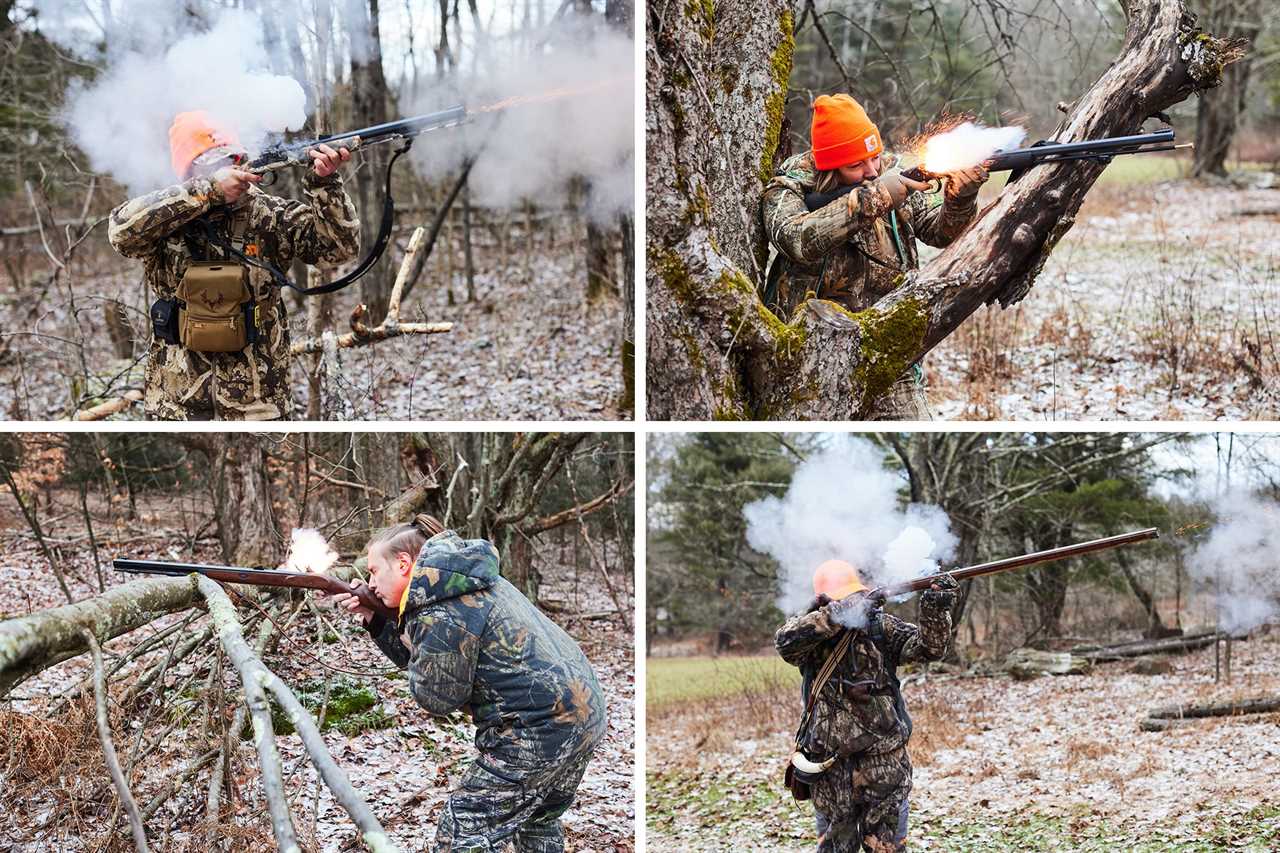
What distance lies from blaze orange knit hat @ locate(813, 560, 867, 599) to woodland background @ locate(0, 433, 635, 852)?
7.44ft

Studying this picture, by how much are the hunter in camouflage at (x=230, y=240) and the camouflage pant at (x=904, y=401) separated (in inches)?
115

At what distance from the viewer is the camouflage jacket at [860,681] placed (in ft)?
14.1

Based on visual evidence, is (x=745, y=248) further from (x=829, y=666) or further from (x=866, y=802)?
(x=866, y=802)

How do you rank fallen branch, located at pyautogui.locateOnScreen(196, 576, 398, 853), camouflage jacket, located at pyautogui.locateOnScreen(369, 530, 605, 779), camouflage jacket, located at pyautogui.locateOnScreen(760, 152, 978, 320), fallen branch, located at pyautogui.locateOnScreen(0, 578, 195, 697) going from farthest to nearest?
camouflage jacket, located at pyautogui.locateOnScreen(760, 152, 978, 320) → camouflage jacket, located at pyautogui.locateOnScreen(369, 530, 605, 779) → fallen branch, located at pyautogui.locateOnScreen(0, 578, 195, 697) → fallen branch, located at pyautogui.locateOnScreen(196, 576, 398, 853)

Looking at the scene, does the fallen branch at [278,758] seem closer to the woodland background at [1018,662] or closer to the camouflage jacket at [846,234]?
the camouflage jacket at [846,234]

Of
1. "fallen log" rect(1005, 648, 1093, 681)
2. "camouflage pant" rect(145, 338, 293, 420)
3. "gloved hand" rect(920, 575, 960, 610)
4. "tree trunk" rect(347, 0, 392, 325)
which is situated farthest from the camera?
"fallen log" rect(1005, 648, 1093, 681)

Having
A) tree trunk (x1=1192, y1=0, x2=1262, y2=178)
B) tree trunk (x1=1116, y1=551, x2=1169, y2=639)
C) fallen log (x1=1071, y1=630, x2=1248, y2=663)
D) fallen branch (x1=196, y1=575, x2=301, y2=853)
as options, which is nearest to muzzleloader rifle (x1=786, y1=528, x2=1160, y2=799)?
fallen branch (x1=196, y1=575, x2=301, y2=853)

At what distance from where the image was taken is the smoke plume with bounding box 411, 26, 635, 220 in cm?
→ 856

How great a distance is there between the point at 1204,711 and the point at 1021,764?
1918mm

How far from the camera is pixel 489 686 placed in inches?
151

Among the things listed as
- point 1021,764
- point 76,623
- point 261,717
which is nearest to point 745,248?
point 261,717

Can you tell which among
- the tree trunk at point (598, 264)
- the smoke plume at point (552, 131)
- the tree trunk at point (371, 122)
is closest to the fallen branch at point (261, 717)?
the smoke plume at point (552, 131)

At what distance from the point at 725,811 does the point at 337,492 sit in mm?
3646

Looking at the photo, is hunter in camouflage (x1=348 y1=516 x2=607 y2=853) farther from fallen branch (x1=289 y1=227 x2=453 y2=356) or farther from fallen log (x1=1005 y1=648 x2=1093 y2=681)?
fallen log (x1=1005 y1=648 x2=1093 y2=681)
